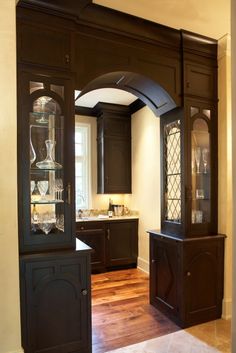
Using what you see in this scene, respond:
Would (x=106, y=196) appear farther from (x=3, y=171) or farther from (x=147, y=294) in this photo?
(x=3, y=171)

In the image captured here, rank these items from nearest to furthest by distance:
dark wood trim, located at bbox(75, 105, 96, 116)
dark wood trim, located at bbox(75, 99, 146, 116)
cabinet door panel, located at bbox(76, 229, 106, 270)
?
cabinet door panel, located at bbox(76, 229, 106, 270), dark wood trim, located at bbox(75, 99, 146, 116), dark wood trim, located at bbox(75, 105, 96, 116)

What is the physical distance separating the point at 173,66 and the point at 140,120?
6.52ft

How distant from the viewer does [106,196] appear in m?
5.20

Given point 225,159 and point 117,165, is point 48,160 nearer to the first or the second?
point 225,159

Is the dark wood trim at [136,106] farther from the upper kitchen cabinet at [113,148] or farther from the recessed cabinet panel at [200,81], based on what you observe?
the recessed cabinet panel at [200,81]

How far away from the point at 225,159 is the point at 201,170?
282mm

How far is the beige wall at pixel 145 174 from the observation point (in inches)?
166

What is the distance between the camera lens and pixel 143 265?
14.9 feet

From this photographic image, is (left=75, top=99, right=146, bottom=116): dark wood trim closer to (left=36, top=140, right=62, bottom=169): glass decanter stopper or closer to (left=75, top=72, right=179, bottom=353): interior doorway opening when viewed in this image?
(left=75, top=72, right=179, bottom=353): interior doorway opening

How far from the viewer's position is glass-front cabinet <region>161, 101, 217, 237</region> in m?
2.79

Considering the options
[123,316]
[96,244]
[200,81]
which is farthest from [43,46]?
[96,244]

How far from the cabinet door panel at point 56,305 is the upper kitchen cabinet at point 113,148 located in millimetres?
2750

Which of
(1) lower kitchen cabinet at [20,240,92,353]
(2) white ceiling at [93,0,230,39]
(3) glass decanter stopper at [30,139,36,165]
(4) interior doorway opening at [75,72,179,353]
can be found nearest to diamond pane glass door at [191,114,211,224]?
(4) interior doorway opening at [75,72,179,353]

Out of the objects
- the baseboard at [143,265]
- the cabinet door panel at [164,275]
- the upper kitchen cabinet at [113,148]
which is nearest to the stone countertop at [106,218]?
the upper kitchen cabinet at [113,148]
